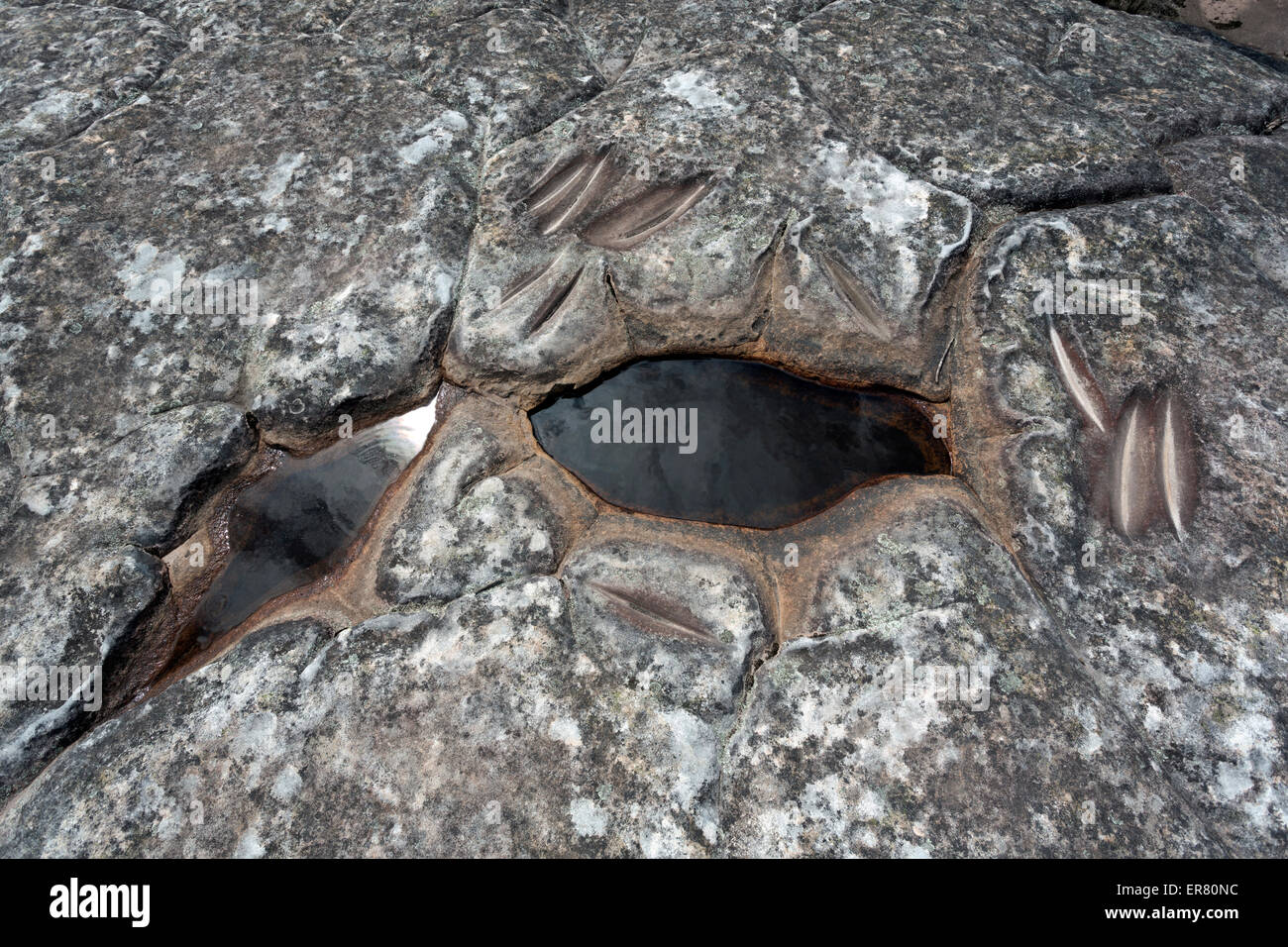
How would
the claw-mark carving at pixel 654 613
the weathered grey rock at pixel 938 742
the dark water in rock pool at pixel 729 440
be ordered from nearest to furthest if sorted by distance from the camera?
1. the weathered grey rock at pixel 938 742
2. the claw-mark carving at pixel 654 613
3. the dark water in rock pool at pixel 729 440

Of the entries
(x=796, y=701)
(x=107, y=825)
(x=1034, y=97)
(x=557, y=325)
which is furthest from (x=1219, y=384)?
(x=107, y=825)

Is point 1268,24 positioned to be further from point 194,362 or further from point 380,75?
point 194,362

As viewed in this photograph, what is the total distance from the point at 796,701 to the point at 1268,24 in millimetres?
3881

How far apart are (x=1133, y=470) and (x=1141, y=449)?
2.4 inches

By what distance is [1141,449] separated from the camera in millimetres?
1793

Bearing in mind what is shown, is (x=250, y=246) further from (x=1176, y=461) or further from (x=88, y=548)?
(x=1176, y=461)

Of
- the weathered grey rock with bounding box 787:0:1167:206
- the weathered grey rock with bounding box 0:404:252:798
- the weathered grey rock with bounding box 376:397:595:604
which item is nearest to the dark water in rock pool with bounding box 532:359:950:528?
the weathered grey rock with bounding box 376:397:595:604

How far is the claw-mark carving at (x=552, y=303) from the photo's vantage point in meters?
2.00

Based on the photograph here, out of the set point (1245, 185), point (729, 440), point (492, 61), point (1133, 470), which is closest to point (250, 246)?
point (492, 61)

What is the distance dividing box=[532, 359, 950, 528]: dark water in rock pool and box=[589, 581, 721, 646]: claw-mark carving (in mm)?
272
